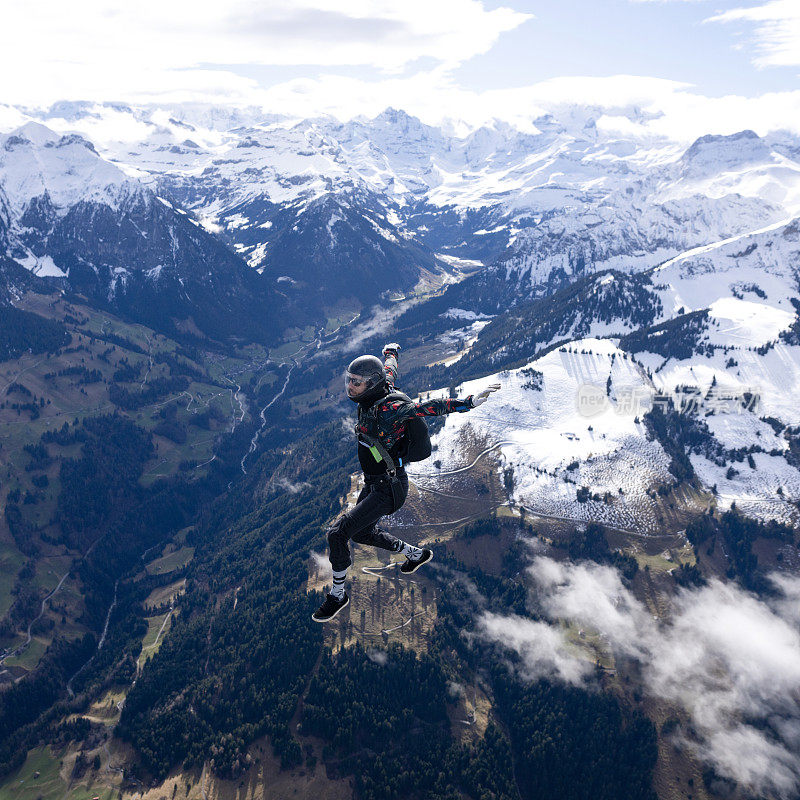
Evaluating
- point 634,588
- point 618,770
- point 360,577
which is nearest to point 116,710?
point 360,577

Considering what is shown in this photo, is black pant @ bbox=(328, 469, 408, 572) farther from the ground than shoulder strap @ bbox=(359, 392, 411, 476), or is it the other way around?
shoulder strap @ bbox=(359, 392, 411, 476)

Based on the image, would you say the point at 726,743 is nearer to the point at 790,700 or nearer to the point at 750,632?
the point at 790,700

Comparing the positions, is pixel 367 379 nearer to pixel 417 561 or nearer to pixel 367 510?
pixel 367 510

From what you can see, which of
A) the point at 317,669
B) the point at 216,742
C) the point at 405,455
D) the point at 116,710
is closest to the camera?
the point at 405,455

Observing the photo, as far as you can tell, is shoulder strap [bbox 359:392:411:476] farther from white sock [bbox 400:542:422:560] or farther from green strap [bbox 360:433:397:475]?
white sock [bbox 400:542:422:560]

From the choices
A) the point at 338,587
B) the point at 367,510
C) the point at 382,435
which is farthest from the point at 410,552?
the point at 382,435

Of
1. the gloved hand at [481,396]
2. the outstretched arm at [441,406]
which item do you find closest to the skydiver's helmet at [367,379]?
the outstretched arm at [441,406]

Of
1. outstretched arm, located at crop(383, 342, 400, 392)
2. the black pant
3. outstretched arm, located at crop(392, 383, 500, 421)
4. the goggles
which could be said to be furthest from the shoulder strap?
outstretched arm, located at crop(383, 342, 400, 392)
